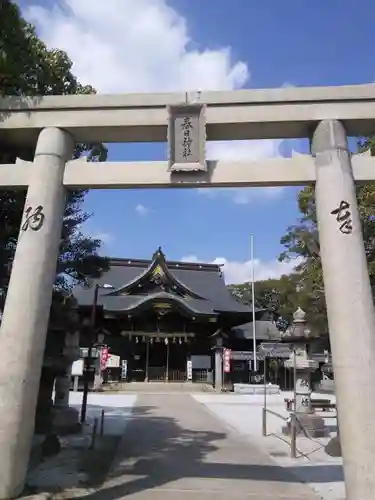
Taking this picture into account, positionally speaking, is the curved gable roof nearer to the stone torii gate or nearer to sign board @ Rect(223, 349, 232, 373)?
sign board @ Rect(223, 349, 232, 373)

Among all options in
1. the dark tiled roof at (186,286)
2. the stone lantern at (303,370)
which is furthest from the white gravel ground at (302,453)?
the dark tiled roof at (186,286)

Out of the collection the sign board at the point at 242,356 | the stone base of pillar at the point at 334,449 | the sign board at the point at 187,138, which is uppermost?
the sign board at the point at 187,138

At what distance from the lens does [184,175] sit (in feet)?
22.5

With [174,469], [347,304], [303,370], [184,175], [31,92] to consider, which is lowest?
[174,469]

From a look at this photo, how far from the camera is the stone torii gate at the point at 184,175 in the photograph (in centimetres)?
582

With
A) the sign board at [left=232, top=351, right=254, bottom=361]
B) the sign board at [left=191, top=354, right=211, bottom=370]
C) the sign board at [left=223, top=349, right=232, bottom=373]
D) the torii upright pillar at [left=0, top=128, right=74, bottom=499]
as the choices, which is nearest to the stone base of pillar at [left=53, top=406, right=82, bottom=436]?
the torii upright pillar at [left=0, top=128, right=74, bottom=499]

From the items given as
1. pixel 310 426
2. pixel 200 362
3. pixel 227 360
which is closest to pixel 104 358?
pixel 200 362

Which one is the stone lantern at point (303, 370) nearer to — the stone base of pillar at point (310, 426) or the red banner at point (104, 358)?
the stone base of pillar at point (310, 426)

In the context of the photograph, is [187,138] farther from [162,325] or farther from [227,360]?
[162,325]

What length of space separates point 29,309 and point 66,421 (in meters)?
7.01

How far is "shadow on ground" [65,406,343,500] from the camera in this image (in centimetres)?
708

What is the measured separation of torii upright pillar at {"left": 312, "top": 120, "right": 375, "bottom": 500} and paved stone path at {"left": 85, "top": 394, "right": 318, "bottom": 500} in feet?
5.03

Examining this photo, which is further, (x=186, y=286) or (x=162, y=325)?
(x=186, y=286)

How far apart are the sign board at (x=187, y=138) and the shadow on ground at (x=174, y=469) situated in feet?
15.7
